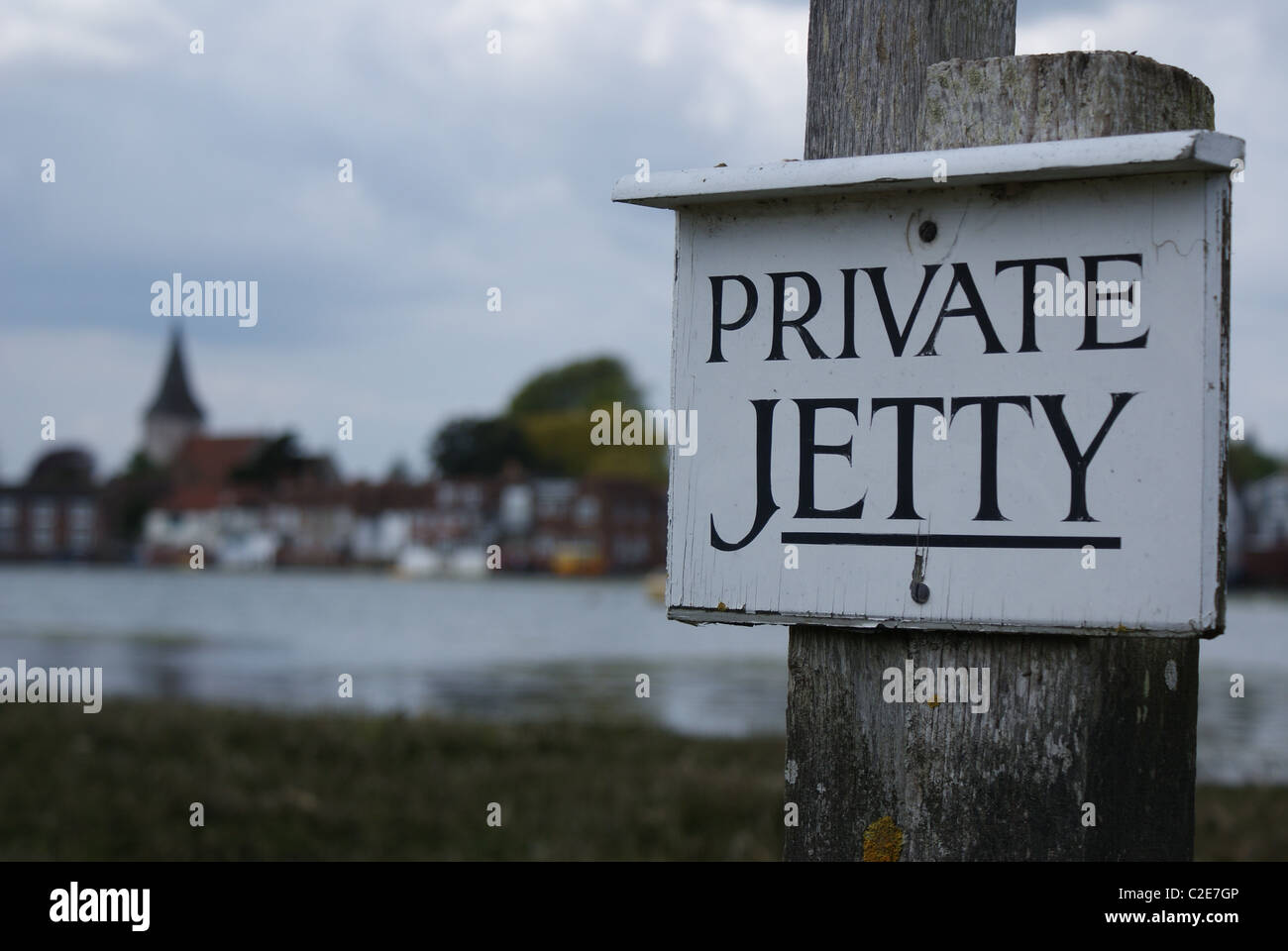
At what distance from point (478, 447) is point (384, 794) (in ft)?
248

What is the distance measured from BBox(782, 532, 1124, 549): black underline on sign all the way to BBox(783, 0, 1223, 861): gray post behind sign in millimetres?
43

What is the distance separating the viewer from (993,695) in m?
1.74

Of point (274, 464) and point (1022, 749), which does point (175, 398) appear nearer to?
point (274, 464)

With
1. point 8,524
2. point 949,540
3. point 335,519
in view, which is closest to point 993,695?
point 949,540

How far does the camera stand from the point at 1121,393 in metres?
1.70

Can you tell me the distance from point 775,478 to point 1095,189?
23.6 inches

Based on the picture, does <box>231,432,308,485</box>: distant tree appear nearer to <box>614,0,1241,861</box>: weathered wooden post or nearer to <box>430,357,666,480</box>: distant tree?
<box>430,357,666,480</box>: distant tree

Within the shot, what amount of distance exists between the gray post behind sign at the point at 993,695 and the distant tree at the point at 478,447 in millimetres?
81114

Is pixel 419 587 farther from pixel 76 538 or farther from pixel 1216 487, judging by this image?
pixel 1216 487

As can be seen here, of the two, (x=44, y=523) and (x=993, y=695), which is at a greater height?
(x=993, y=695)

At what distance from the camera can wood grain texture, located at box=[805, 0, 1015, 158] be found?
6.10 feet

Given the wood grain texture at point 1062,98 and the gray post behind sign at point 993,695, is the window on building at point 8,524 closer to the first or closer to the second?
the gray post behind sign at point 993,695

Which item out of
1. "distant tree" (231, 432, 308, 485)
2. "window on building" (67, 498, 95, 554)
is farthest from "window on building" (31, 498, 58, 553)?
"distant tree" (231, 432, 308, 485)
